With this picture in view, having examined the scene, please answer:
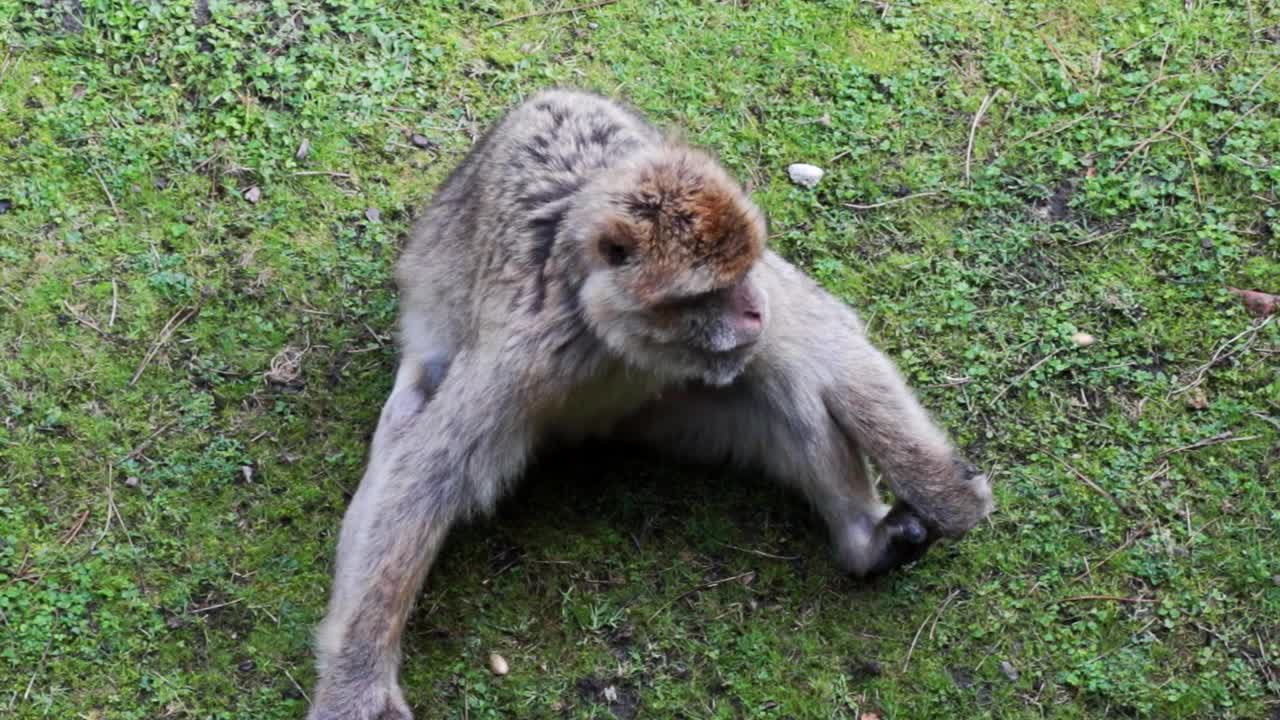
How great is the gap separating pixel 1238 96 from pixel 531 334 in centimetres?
428

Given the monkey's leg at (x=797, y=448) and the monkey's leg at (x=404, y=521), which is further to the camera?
the monkey's leg at (x=797, y=448)

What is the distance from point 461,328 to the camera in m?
5.82

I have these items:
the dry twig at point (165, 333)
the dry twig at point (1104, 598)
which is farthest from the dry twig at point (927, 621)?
the dry twig at point (165, 333)

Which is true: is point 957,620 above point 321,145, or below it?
below

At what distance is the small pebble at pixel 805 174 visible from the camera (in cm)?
711

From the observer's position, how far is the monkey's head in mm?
4934

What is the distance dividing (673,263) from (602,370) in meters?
0.67

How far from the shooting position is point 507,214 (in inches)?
220

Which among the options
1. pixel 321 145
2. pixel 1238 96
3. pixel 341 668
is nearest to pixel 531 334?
pixel 341 668

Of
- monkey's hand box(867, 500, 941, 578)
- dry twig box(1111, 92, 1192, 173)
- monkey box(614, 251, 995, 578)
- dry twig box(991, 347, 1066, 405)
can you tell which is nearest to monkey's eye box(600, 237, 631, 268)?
monkey box(614, 251, 995, 578)

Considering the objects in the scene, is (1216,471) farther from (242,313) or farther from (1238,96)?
(242,313)

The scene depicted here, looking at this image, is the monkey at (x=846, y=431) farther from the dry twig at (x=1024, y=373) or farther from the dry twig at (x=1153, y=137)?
the dry twig at (x=1153, y=137)

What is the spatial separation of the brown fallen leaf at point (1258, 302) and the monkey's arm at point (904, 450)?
1828 mm

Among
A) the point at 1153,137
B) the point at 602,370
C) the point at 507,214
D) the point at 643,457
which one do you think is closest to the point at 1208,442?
the point at 1153,137
